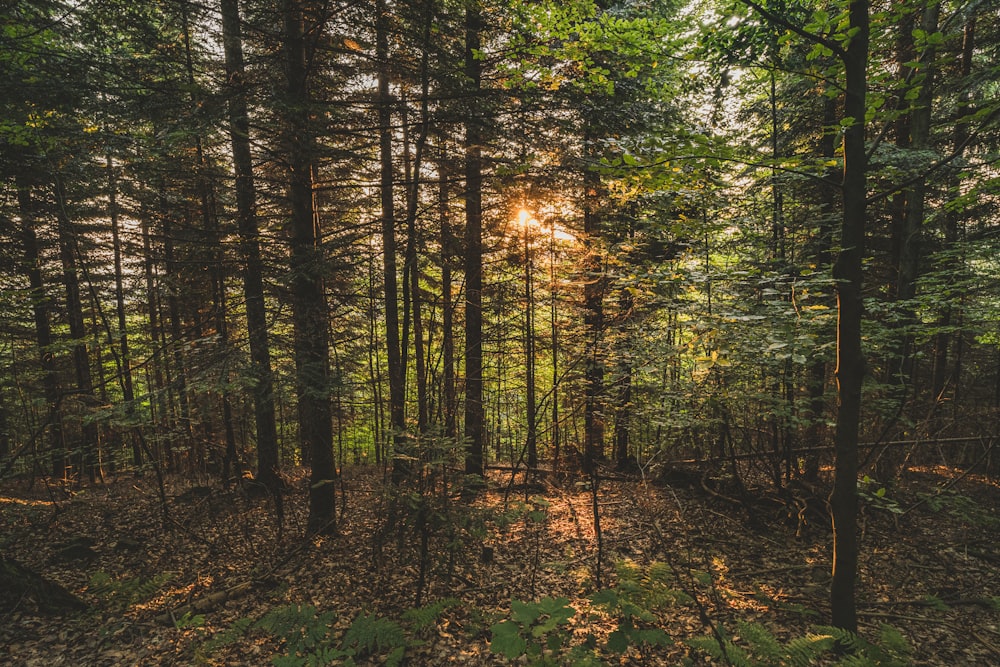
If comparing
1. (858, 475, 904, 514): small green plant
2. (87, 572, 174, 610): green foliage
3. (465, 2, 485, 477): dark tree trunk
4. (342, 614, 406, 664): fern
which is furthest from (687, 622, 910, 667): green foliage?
(87, 572, 174, 610): green foliage

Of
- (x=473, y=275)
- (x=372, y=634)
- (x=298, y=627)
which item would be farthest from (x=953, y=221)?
(x=298, y=627)

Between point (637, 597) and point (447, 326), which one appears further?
point (447, 326)

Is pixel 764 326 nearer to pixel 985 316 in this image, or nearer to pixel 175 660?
pixel 985 316

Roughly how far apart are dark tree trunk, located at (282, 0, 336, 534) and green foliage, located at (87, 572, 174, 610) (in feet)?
7.52

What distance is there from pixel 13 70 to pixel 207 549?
8.99 meters

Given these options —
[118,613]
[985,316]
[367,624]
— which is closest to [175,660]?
[118,613]

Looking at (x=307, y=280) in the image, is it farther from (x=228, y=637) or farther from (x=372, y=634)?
(x=372, y=634)

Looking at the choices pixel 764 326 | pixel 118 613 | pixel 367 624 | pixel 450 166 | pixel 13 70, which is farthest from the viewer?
pixel 450 166

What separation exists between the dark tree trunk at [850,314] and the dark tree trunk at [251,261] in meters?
7.22

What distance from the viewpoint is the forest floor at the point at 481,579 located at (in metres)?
4.80

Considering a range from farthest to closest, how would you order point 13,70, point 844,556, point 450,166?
point 450,166
point 13,70
point 844,556

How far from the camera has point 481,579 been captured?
266 inches

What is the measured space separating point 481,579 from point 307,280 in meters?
6.01

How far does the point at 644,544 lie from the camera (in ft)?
24.9
